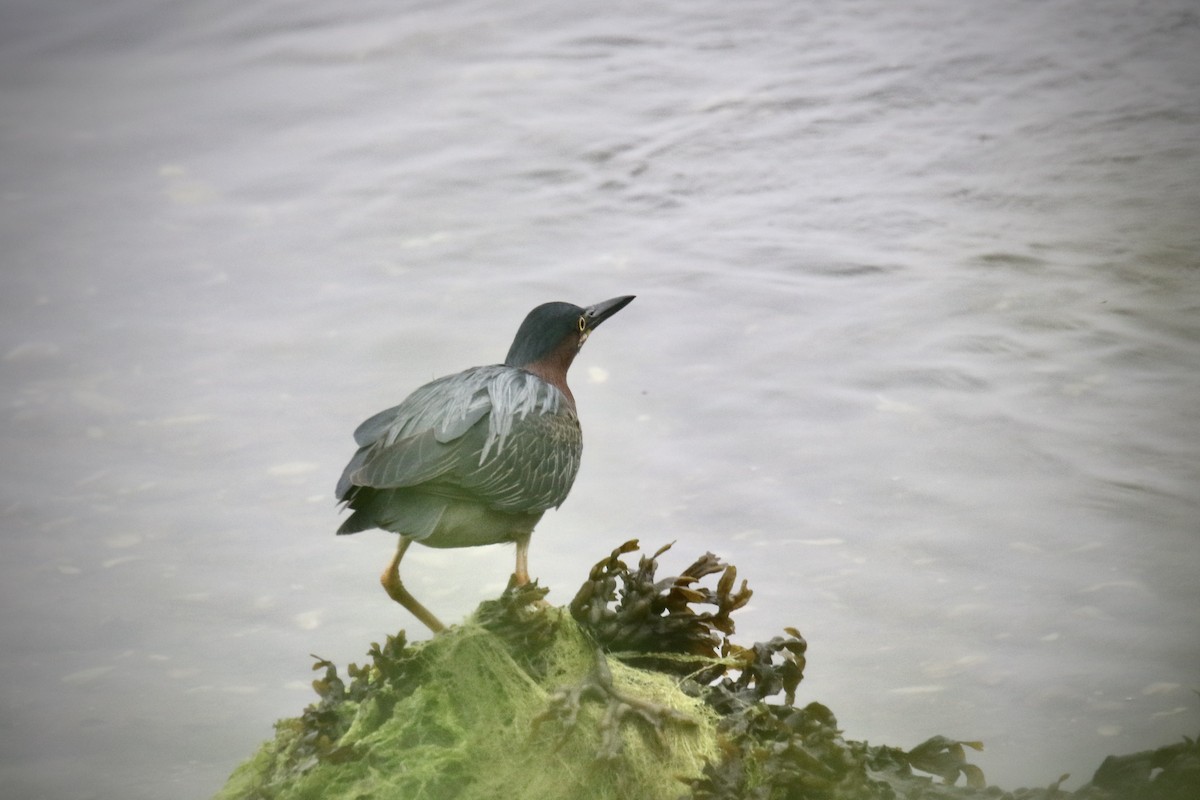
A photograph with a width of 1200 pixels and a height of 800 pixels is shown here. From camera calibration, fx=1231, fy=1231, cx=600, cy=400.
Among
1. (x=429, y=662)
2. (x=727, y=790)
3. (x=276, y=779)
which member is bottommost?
(x=727, y=790)

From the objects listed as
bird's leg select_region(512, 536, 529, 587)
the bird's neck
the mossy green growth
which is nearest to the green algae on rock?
the mossy green growth

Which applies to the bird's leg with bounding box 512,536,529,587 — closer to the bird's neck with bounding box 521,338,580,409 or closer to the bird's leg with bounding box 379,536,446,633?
the bird's leg with bounding box 379,536,446,633

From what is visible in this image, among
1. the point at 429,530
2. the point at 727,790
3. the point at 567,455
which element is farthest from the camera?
the point at 567,455

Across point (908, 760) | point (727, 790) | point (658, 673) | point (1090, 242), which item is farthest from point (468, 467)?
point (1090, 242)

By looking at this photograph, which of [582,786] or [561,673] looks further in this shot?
[561,673]

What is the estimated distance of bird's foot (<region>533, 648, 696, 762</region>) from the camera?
318 centimetres

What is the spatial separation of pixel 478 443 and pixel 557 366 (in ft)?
2.05

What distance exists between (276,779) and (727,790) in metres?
1.32

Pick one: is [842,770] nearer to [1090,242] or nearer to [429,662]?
[429,662]

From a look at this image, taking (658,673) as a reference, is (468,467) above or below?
above

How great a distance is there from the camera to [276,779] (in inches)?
140

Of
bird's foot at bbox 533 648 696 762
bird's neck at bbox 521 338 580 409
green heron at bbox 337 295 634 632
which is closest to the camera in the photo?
bird's foot at bbox 533 648 696 762

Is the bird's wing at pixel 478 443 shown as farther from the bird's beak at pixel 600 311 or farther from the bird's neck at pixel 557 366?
the bird's beak at pixel 600 311

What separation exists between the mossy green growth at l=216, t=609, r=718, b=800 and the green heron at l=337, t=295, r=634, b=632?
30 cm
